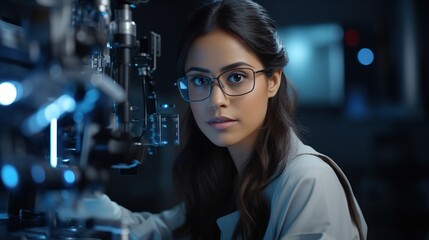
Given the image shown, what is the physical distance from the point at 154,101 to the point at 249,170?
36cm

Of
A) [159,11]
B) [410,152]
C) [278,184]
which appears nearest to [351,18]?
[410,152]

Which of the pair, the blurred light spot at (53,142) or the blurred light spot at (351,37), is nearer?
the blurred light spot at (53,142)

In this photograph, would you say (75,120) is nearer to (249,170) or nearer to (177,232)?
(249,170)

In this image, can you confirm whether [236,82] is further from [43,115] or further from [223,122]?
[43,115]

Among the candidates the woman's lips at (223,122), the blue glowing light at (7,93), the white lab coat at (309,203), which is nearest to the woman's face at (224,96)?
the woman's lips at (223,122)

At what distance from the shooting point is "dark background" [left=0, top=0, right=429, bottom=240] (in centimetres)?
222

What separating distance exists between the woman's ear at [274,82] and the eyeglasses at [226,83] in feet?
0.18

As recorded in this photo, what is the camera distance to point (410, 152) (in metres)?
2.27

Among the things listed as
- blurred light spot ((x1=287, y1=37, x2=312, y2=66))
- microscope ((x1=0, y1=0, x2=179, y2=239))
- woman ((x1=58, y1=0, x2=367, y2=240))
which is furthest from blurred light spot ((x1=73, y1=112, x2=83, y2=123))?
blurred light spot ((x1=287, y1=37, x2=312, y2=66))

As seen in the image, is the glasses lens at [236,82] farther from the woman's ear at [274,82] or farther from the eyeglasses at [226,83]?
the woman's ear at [274,82]

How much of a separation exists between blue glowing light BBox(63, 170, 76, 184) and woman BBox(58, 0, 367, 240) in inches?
21.9

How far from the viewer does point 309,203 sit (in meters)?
0.99

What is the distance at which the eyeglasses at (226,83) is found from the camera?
3.69ft

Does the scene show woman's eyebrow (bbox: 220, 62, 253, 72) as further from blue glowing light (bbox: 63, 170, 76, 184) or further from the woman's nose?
blue glowing light (bbox: 63, 170, 76, 184)
